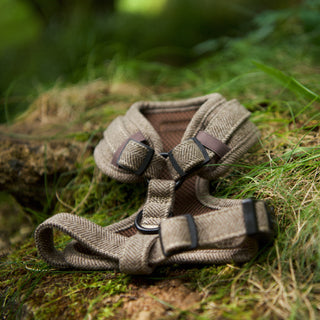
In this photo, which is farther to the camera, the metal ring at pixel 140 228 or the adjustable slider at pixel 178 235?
the metal ring at pixel 140 228

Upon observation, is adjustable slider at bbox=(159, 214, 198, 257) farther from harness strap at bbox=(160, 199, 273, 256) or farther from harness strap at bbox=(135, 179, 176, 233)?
harness strap at bbox=(135, 179, 176, 233)

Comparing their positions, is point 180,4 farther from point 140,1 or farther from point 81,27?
point 81,27

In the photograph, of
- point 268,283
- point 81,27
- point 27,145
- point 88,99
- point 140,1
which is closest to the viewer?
point 268,283

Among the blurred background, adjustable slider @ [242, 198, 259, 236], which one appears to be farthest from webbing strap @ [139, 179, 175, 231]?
the blurred background

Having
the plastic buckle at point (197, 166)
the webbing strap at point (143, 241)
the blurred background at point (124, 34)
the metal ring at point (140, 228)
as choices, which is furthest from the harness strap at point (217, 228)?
the blurred background at point (124, 34)

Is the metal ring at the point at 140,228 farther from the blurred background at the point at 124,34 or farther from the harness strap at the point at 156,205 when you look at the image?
the blurred background at the point at 124,34

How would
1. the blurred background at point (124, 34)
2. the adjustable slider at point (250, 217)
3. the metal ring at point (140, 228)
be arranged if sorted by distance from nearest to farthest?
1. the adjustable slider at point (250, 217)
2. the metal ring at point (140, 228)
3. the blurred background at point (124, 34)

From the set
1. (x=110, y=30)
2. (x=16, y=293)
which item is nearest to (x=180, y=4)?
(x=110, y=30)

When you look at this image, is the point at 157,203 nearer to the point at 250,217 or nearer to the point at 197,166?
the point at 197,166
